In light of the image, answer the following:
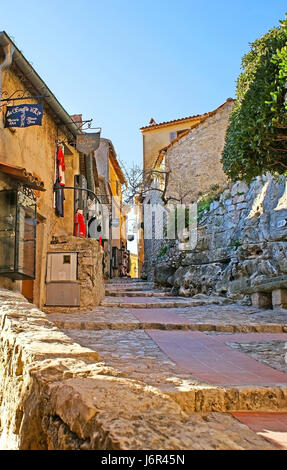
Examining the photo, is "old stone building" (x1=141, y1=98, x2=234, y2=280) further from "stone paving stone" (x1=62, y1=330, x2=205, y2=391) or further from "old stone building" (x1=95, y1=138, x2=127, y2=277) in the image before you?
"stone paving stone" (x1=62, y1=330, x2=205, y2=391)

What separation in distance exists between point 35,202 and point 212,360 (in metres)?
6.85

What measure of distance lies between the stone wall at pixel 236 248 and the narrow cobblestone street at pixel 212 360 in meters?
2.02

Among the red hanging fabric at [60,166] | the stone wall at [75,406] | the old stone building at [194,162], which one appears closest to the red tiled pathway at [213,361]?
the stone wall at [75,406]

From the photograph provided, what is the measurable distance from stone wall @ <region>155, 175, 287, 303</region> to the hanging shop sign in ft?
17.6

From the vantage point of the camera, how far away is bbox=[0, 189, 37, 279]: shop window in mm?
9250

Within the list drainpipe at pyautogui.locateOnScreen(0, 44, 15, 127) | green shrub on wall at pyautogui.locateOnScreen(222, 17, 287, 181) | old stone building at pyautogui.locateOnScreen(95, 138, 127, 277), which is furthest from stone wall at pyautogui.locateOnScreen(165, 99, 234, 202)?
green shrub on wall at pyautogui.locateOnScreen(222, 17, 287, 181)

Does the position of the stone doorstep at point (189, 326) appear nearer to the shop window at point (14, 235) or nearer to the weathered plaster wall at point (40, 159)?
the shop window at point (14, 235)

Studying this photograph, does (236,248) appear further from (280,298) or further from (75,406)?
(75,406)

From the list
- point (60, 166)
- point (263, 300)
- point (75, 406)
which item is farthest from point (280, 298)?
point (75, 406)

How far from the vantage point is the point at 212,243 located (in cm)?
1587

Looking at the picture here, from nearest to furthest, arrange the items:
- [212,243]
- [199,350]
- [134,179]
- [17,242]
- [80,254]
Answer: [199,350] → [17,242] → [80,254] → [212,243] → [134,179]

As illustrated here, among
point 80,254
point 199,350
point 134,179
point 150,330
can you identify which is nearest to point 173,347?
point 199,350
